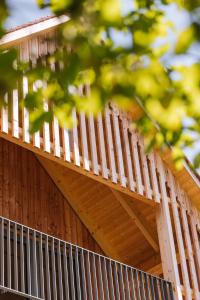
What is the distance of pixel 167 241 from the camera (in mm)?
10562

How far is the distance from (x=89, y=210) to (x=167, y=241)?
1.70 metres

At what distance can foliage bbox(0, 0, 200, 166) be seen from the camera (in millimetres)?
2828

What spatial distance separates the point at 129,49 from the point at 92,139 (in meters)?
6.98

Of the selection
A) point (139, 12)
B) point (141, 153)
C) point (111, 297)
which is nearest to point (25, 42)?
point (141, 153)

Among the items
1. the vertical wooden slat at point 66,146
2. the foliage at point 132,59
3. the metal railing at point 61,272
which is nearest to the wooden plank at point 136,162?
the metal railing at point 61,272

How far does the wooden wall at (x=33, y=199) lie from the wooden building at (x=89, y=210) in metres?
0.02

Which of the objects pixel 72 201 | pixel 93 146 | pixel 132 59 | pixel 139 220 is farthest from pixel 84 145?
pixel 132 59

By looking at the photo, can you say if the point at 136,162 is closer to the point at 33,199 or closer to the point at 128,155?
the point at 128,155

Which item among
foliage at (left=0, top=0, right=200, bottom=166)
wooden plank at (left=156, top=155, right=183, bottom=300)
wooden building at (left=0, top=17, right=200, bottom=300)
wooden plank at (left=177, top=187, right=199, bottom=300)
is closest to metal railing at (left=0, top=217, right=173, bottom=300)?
wooden building at (left=0, top=17, right=200, bottom=300)

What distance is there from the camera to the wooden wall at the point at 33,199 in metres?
10.4

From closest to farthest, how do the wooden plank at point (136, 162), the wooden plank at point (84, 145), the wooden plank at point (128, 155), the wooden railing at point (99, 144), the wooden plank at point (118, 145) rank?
the wooden railing at point (99, 144) → the wooden plank at point (84, 145) → the wooden plank at point (118, 145) → the wooden plank at point (128, 155) → the wooden plank at point (136, 162)

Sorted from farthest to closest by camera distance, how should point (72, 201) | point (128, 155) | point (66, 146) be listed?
point (72, 201)
point (128, 155)
point (66, 146)

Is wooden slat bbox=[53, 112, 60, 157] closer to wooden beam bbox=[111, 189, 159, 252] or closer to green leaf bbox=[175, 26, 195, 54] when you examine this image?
wooden beam bbox=[111, 189, 159, 252]

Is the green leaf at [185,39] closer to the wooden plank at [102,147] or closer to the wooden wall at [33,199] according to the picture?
the wooden plank at [102,147]
